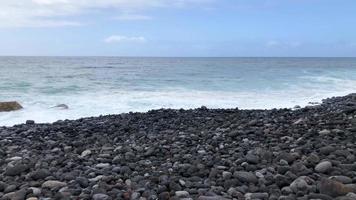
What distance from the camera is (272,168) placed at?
5738 mm

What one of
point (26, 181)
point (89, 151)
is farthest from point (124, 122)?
point (26, 181)

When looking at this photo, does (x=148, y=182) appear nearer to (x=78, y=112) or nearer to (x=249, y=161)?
(x=249, y=161)

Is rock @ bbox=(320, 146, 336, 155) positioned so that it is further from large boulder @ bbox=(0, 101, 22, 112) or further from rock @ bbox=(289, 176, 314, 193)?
large boulder @ bbox=(0, 101, 22, 112)

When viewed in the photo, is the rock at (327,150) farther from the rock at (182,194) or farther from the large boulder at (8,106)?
the large boulder at (8,106)

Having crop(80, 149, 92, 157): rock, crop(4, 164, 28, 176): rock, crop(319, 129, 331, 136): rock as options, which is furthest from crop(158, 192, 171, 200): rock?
crop(319, 129, 331, 136): rock

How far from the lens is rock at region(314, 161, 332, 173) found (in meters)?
5.50

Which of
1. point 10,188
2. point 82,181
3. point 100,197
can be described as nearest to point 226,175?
point 100,197

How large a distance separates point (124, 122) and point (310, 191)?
718 cm

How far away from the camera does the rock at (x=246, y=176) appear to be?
536 centimetres

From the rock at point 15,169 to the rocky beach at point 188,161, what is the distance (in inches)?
0.7

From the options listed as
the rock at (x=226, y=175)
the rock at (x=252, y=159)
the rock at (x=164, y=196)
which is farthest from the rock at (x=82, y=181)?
the rock at (x=252, y=159)

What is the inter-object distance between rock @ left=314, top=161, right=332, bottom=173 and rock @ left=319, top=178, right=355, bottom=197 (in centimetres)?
78

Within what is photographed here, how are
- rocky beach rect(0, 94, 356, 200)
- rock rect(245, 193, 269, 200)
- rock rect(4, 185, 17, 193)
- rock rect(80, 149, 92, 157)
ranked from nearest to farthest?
1. rock rect(245, 193, 269, 200)
2. rocky beach rect(0, 94, 356, 200)
3. rock rect(4, 185, 17, 193)
4. rock rect(80, 149, 92, 157)

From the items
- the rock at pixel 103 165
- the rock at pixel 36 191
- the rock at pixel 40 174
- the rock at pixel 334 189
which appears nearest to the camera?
the rock at pixel 334 189
